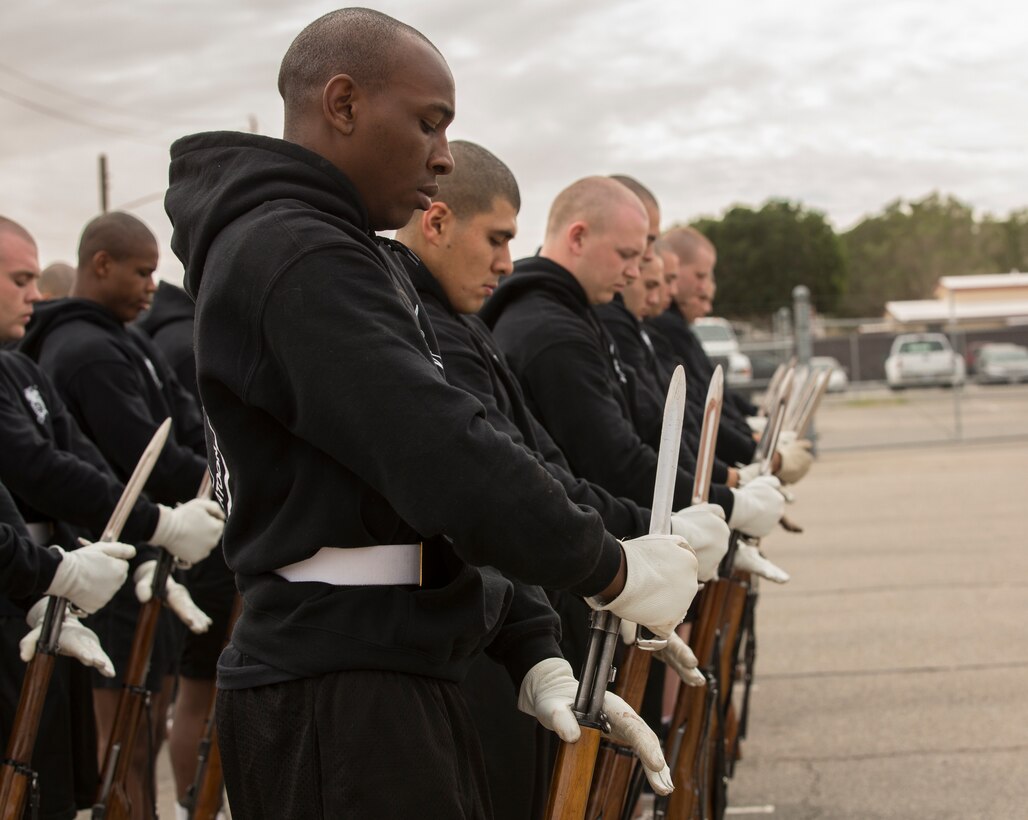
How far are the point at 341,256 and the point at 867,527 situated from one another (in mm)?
10677

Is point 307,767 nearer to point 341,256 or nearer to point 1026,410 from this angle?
point 341,256

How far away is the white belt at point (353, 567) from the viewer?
2.14 metres

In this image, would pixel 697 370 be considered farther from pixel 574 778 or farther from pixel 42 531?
pixel 574 778

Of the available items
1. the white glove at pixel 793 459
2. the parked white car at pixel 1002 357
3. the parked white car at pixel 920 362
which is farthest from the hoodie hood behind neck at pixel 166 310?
the parked white car at pixel 1002 357

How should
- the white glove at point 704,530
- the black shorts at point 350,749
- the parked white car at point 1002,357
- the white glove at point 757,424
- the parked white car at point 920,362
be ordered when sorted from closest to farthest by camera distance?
the black shorts at point 350,749, the white glove at point 704,530, the white glove at point 757,424, the parked white car at point 920,362, the parked white car at point 1002,357

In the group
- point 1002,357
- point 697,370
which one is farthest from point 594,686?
point 1002,357

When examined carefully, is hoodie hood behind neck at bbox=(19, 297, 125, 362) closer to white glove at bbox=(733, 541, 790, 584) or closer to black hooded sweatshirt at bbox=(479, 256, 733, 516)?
black hooded sweatshirt at bbox=(479, 256, 733, 516)

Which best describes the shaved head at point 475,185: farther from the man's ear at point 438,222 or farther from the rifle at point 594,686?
the rifle at point 594,686

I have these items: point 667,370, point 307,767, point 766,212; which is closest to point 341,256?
point 307,767

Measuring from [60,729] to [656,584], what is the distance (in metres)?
2.36

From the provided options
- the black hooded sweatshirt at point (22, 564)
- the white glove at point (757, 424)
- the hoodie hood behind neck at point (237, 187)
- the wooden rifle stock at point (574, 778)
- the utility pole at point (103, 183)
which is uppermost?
the utility pole at point (103, 183)

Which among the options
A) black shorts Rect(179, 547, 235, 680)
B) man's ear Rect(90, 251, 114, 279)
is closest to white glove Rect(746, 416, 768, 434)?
black shorts Rect(179, 547, 235, 680)

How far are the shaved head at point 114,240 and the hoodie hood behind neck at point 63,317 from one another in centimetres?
17

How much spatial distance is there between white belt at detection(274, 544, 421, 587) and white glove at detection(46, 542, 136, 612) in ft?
5.55
